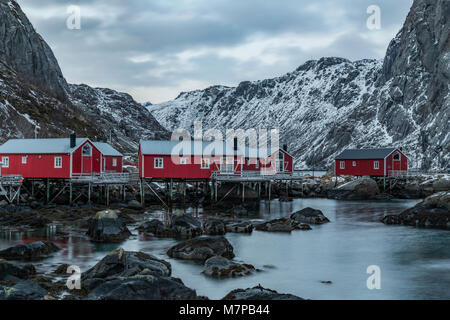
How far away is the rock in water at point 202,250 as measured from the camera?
81.5 ft

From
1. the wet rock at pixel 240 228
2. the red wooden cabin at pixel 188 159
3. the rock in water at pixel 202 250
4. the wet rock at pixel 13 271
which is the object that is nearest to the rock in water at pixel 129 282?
the wet rock at pixel 13 271

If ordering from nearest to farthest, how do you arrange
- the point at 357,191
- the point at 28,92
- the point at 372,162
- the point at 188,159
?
the point at 188,159 < the point at 357,191 < the point at 372,162 < the point at 28,92

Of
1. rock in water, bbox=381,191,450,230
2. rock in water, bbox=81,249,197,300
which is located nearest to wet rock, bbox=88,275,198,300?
rock in water, bbox=81,249,197,300

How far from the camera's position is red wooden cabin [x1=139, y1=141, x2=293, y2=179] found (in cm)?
4941

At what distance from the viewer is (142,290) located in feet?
52.6

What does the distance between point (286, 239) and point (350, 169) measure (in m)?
46.2

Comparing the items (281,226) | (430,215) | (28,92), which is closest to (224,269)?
(281,226)

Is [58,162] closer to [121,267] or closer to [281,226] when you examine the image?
[281,226]

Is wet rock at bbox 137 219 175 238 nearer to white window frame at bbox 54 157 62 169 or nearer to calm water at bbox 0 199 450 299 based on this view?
→ calm water at bbox 0 199 450 299

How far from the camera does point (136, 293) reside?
52.1 feet

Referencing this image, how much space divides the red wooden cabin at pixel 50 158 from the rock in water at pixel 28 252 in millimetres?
22424

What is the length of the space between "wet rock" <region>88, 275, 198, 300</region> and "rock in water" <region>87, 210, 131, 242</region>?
13.4 m

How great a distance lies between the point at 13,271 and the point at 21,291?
12.0ft

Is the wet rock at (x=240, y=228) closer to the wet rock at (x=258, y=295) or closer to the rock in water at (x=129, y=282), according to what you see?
the rock in water at (x=129, y=282)
